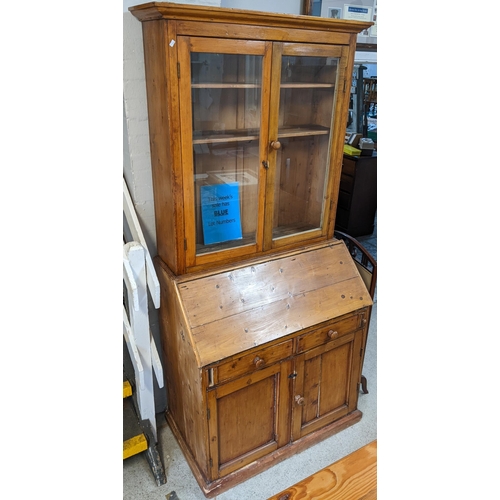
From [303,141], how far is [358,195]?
7.96 ft

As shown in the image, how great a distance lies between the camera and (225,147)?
1.71m

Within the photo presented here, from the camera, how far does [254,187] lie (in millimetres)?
1783

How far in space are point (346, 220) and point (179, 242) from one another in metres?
2.90

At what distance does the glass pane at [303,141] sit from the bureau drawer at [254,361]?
0.48 m

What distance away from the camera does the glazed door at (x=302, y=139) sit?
1.66m

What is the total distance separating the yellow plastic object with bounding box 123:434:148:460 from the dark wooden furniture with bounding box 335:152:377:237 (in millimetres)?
2973

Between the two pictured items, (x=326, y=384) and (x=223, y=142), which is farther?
(x=326, y=384)

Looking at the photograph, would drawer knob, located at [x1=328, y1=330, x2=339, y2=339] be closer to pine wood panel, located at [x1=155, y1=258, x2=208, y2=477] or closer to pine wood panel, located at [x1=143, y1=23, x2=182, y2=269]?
pine wood panel, located at [x1=155, y1=258, x2=208, y2=477]

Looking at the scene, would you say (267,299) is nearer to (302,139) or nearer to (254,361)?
(254,361)

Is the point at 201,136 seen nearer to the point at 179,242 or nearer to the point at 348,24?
the point at 179,242

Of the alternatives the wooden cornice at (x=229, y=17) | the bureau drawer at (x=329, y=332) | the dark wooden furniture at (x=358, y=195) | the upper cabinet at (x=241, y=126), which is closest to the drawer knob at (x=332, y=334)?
the bureau drawer at (x=329, y=332)

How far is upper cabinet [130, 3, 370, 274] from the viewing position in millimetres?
1433

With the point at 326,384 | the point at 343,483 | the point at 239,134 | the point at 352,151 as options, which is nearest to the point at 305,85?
the point at 239,134
